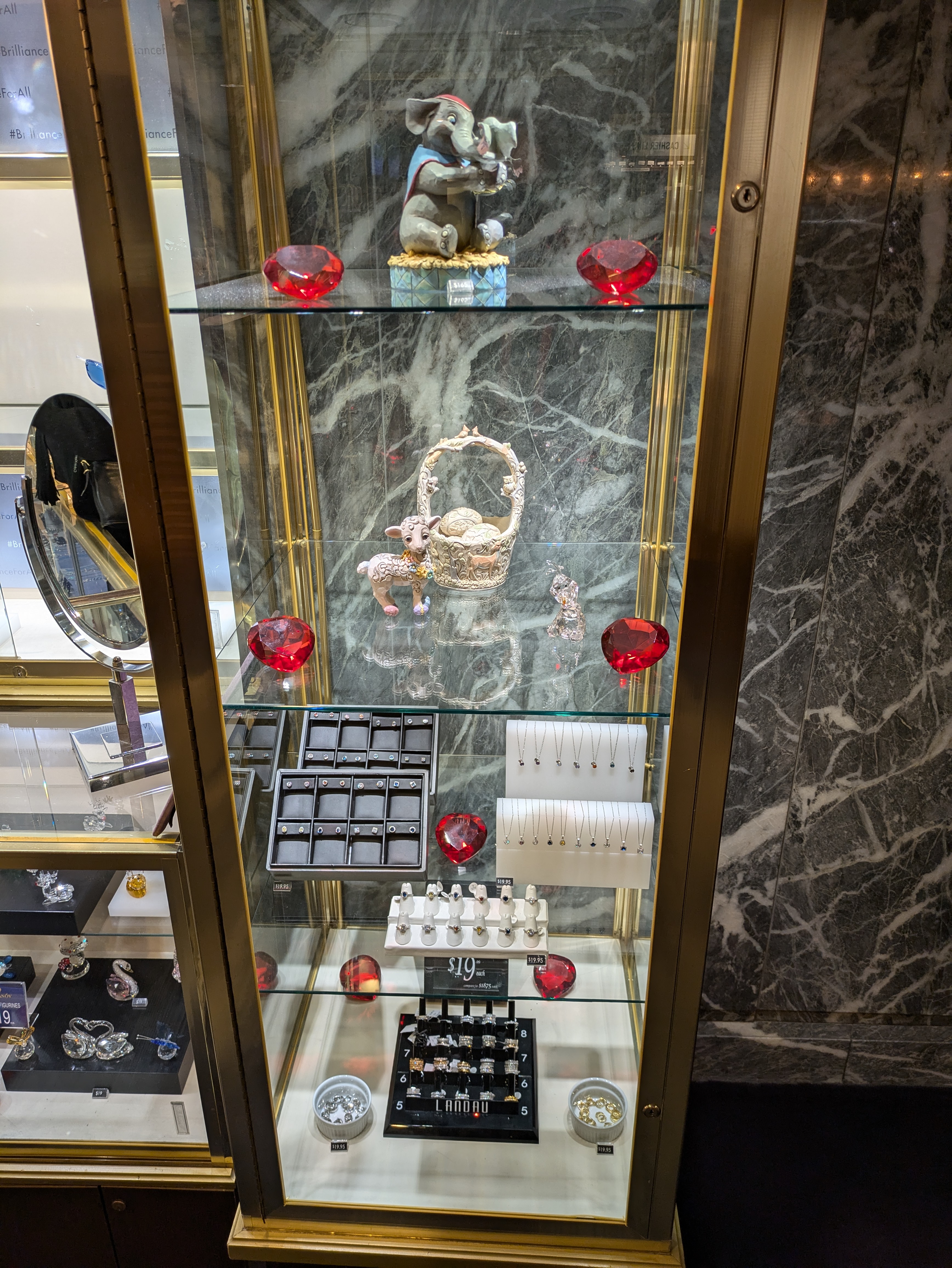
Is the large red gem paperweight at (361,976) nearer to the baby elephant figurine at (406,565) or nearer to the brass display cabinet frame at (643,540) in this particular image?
the brass display cabinet frame at (643,540)

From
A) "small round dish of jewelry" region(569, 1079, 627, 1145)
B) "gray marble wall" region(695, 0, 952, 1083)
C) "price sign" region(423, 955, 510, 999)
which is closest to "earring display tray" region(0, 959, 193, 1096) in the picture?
"price sign" region(423, 955, 510, 999)

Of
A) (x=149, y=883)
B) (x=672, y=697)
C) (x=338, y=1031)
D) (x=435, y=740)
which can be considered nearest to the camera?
(x=672, y=697)

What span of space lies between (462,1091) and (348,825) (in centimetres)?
59

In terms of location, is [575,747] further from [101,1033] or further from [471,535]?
[101,1033]

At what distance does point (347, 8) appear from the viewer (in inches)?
46.1

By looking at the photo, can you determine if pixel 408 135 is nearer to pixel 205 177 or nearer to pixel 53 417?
pixel 205 177

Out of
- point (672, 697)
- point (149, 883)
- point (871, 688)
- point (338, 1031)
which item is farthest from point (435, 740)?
point (871, 688)

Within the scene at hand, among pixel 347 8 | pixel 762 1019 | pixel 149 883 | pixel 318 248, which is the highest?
pixel 347 8

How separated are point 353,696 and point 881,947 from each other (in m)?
1.27

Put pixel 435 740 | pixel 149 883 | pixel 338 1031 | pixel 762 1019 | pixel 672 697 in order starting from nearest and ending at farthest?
pixel 672 697
pixel 435 740
pixel 149 883
pixel 338 1031
pixel 762 1019

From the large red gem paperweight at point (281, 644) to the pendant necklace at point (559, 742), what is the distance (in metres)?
0.37

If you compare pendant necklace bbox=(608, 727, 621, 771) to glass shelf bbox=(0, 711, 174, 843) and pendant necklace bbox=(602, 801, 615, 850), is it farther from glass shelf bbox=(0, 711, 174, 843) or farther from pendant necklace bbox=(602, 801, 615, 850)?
glass shelf bbox=(0, 711, 174, 843)

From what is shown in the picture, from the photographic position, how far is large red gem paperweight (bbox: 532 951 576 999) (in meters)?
1.46

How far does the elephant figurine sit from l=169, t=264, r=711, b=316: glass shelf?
0.08 m
